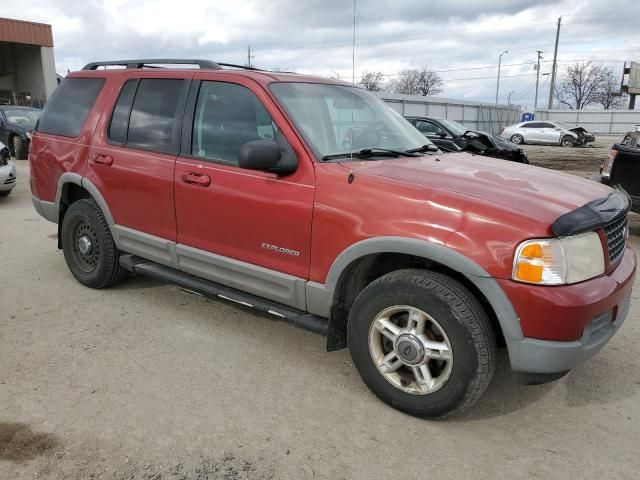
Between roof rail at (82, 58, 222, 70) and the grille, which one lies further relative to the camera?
roof rail at (82, 58, 222, 70)

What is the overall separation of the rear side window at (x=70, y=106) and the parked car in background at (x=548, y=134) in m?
29.5

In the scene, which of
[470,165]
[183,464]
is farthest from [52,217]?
[470,165]

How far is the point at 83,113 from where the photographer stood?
4.69m

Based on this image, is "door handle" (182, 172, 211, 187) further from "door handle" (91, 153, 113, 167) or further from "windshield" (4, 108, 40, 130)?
"windshield" (4, 108, 40, 130)

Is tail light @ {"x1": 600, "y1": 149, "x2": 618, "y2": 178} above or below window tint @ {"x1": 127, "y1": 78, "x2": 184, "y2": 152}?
below

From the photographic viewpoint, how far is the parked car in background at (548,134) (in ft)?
96.8

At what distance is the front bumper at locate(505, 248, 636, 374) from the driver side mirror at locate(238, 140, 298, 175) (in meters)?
1.49

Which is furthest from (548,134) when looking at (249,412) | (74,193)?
(249,412)

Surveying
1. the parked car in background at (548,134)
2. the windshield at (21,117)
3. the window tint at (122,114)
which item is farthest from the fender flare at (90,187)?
the parked car in background at (548,134)

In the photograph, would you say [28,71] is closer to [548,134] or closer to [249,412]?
[548,134]

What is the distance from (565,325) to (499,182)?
0.91m


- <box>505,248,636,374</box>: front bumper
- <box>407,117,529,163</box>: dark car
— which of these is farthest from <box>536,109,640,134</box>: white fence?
<box>505,248,636,374</box>: front bumper

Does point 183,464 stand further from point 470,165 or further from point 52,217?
point 52,217

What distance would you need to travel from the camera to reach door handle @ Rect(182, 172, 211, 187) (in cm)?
369
